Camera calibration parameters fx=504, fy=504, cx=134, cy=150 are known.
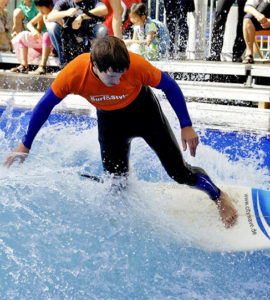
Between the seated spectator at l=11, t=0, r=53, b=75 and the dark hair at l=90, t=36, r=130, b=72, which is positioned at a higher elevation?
the dark hair at l=90, t=36, r=130, b=72

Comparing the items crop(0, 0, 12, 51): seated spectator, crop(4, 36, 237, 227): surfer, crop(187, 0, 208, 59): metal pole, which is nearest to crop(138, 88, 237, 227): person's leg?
crop(4, 36, 237, 227): surfer

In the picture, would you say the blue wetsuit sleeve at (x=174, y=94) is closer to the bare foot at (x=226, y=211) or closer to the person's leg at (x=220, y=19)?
the bare foot at (x=226, y=211)

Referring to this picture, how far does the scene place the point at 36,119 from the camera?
10.5 feet

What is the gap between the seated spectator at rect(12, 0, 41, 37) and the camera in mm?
8281

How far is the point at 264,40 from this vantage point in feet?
34.2

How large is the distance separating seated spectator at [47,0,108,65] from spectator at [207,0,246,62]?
1.75 m

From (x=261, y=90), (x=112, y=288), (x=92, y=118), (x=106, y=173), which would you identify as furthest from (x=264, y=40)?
(x=112, y=288)

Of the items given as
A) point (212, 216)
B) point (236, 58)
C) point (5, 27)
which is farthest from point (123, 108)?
point (5, 27)

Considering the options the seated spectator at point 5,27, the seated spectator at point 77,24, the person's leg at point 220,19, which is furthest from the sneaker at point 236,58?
the seated spectator at point 5,27

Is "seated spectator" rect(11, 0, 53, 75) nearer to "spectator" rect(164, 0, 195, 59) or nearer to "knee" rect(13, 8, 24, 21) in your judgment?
"knee" rect(13, 8, 24, 21)

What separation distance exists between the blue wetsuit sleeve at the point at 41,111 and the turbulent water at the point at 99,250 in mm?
320

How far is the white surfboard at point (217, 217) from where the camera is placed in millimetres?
3475

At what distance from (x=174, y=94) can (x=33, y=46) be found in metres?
5.31

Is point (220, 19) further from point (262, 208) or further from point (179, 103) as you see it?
point (179, 103)
